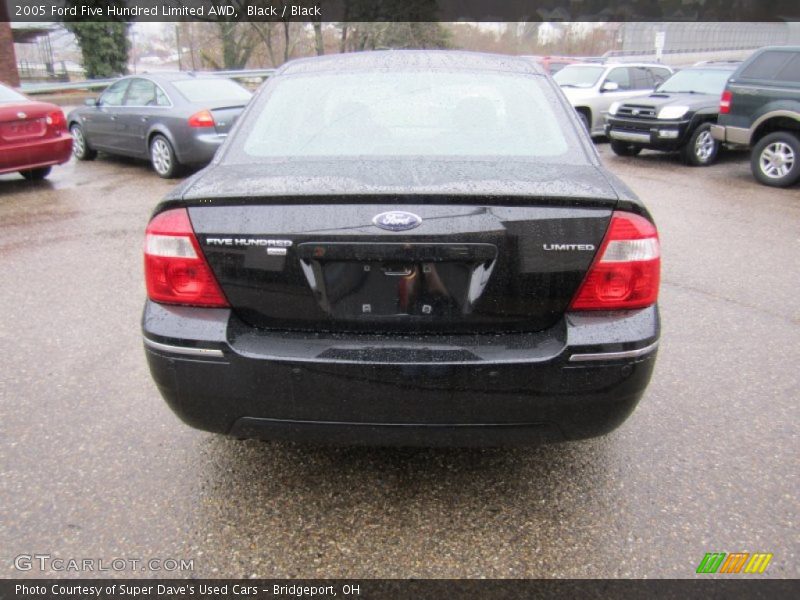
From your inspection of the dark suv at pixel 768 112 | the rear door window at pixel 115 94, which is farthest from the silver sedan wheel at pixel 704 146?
the rear door window at pixel 115 94

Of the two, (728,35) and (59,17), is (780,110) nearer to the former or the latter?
(59,17)

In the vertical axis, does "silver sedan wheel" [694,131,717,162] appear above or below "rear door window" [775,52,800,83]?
below

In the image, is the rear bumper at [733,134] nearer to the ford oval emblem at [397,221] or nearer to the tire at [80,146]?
the ford oval emblem at [397,221]

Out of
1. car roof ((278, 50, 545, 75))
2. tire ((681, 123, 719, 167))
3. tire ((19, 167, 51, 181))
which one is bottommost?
tire ((19, 167, 51, 181))

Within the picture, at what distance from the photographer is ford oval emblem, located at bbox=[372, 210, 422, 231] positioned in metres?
2.03

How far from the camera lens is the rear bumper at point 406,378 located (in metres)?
2.08

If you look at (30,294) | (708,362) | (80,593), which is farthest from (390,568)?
(30,294)

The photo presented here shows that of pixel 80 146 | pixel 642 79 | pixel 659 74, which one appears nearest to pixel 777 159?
pixel 642 79

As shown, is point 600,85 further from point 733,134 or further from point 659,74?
point 733,134

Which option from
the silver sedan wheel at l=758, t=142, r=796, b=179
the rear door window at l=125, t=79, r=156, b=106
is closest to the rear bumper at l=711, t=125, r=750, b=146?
the silver sedan wheel at l=758, t=142, r=796, b=179

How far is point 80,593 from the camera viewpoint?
2107 mm

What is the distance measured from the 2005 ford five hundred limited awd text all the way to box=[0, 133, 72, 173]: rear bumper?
24.6ft

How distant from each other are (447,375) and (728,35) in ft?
229

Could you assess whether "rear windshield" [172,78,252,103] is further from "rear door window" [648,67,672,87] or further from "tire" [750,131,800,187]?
"rear door window" [648,67,672,87]
